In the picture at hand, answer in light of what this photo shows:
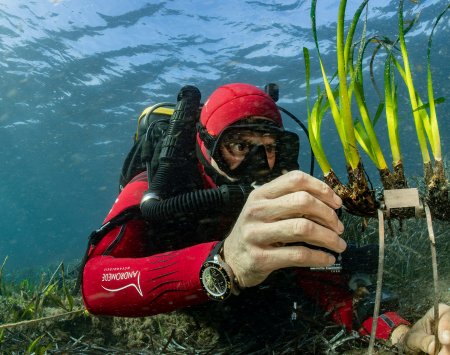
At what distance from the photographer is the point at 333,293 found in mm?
2877

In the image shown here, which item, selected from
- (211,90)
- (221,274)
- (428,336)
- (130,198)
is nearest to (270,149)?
(130,198)

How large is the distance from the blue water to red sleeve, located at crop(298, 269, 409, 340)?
29.8 ft

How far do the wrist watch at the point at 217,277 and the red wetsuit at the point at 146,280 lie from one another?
0.13 meters

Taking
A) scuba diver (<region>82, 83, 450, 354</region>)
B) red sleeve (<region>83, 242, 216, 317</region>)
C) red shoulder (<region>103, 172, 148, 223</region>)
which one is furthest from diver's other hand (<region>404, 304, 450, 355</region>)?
red shoulder (<region>103, 172, 148, 223</region>)

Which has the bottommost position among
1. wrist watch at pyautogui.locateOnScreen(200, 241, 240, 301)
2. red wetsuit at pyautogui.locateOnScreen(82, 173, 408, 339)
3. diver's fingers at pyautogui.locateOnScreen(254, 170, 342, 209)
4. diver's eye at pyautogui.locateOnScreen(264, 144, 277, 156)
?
red wetsuit at pyautogui.locateOnScreen(82, 173, 408, 339)

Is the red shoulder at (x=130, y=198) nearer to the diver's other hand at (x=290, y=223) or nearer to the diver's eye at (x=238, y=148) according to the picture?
the diver's eye at (x=238, y=148)

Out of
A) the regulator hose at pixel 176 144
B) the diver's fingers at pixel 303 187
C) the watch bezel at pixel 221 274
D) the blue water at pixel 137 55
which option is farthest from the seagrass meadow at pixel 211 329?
the blue water at pixel 137 55

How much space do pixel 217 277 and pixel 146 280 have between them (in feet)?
2.22

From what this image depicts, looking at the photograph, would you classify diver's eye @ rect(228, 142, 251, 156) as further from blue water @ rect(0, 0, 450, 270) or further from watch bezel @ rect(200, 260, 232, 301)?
blue water @ rect(0, 0, 450, 270)

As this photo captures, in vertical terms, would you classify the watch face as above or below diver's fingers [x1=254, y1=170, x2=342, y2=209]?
below

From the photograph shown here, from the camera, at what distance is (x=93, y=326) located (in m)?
3.49

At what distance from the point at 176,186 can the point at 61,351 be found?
1.66 m

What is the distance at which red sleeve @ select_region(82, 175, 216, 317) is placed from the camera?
80.4 inches

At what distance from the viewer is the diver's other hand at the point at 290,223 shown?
4.09 feet
